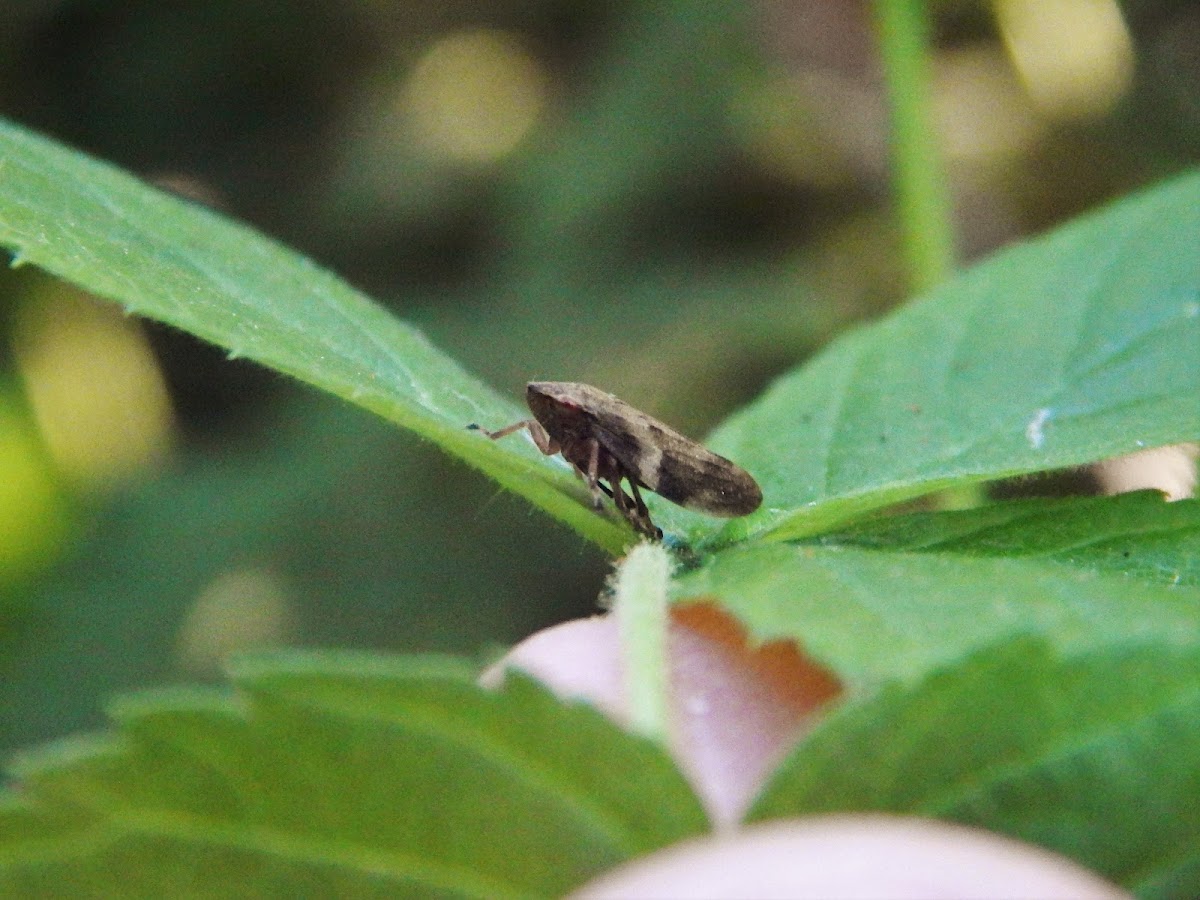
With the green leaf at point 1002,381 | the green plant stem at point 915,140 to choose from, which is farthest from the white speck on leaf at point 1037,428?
the green plant stem at point 915,140

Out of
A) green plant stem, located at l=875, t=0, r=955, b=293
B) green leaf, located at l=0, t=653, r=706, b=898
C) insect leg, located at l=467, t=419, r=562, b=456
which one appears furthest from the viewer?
green plant stem, located at l=875, t=0, r=955, b=293

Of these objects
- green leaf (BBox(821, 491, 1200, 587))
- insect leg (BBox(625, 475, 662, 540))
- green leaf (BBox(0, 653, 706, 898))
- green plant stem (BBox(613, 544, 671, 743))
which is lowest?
green leaf (BBox(0, 653, 706, 898))

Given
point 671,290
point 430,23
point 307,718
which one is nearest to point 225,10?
point 430,23

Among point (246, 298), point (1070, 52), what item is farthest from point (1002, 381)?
point (1070, 52)

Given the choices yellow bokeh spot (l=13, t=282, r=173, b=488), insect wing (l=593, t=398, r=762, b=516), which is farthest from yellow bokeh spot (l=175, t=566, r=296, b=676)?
insect wing (l=593, t=398, r=762, b=516)

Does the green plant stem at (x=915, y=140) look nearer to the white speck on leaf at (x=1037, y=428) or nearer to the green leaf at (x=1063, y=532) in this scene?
the white speck on leaf at (x=1037, y=428)

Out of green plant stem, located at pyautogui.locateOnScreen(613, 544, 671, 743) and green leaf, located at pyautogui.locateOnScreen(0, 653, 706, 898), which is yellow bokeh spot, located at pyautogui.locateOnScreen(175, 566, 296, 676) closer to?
green plant stem, located at pyautogui.locateOnScreen(613, 544, 671, 743)

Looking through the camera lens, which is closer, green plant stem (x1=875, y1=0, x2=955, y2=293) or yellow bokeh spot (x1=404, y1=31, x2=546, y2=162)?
green plant stem (x1=875, y1=0, x2=955, y2=293)
